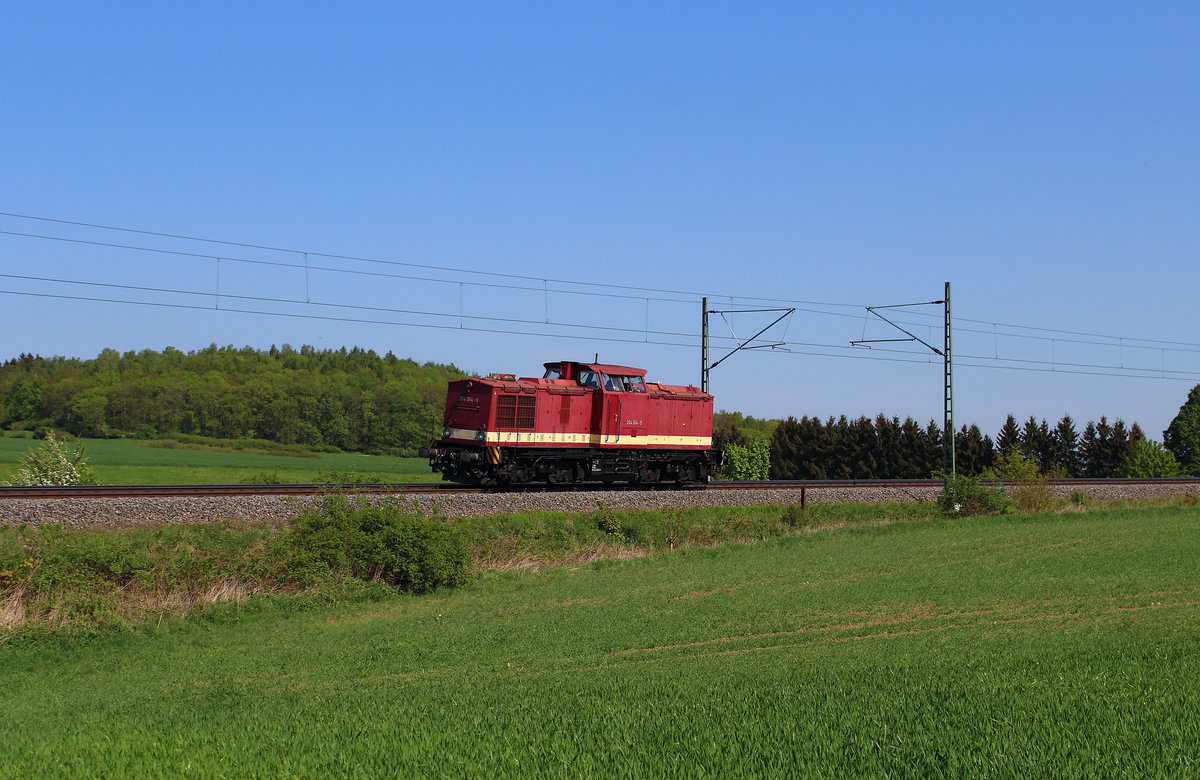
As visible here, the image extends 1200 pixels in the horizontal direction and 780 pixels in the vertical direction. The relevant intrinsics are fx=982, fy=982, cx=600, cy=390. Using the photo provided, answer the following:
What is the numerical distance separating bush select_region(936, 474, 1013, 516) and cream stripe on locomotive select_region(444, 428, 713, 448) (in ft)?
35.2

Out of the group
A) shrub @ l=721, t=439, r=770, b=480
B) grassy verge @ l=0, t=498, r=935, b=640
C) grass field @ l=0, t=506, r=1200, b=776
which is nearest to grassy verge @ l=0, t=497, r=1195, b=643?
grassy verge @ l=0, t=498, r=935, b=640

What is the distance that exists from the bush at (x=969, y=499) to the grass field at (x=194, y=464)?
76.2ft

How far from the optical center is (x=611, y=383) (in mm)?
34781

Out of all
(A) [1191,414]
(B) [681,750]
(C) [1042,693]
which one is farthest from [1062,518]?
(A) [1191,414]

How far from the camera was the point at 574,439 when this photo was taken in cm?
3388

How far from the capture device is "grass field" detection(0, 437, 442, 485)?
2356 inches

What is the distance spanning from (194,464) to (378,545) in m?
53.1

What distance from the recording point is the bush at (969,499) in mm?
40281

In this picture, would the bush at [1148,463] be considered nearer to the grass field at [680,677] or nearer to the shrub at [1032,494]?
the shrub at [1032,494]

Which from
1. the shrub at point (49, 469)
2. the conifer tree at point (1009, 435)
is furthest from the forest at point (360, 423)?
the shrub at point (49, 469)

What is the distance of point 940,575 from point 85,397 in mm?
94877

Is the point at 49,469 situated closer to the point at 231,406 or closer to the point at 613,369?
the point at 613,369

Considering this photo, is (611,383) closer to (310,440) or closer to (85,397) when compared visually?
(310,440)

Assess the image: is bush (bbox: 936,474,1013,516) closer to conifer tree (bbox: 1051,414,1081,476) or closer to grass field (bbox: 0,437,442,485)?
grass field (bbox: 0,437,442,485)
